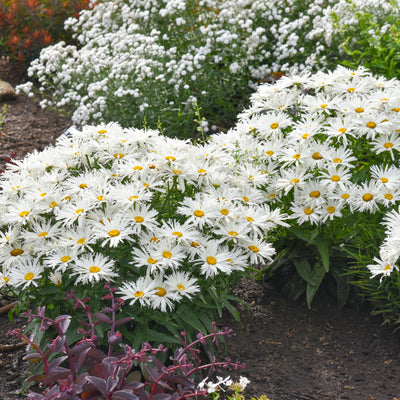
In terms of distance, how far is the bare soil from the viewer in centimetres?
273

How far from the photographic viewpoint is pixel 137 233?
2457mm

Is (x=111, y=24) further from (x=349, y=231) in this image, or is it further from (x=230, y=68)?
(x=349, y=231)

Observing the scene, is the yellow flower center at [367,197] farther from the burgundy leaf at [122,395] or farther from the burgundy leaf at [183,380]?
the burgundy leaf at [122,395]

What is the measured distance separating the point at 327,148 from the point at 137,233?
1.23 m

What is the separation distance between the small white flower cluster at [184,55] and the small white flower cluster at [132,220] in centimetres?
216

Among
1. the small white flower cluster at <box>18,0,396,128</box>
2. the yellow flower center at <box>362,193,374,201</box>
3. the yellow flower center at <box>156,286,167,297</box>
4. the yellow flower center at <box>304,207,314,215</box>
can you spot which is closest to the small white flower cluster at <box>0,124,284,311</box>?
the yellow flower center at <box>156,286,167,297</box>

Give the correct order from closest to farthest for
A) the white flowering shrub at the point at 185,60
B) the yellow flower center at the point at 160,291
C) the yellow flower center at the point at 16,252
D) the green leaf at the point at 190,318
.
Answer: the yellow flower center at the point at 160,291 < the green leaf at the point at 190,318 < the yellow flower center at the point at 16,252 < the white flowering shrub at the point at 185,60

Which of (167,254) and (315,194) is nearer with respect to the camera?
(167,254)

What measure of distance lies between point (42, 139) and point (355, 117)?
389 cm

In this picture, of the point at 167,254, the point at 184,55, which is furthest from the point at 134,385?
the point at 184,55

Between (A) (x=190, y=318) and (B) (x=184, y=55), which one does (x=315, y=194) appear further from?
(B) (x=184, y=55)

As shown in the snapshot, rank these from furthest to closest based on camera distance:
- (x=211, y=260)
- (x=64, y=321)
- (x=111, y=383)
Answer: (x=211, y=260), (x=64, y=321), (x=111, y=383)

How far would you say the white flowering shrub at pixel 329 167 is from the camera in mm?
2906

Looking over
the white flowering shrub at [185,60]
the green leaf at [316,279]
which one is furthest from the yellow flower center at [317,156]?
the white flowering shrub at [185,60]
